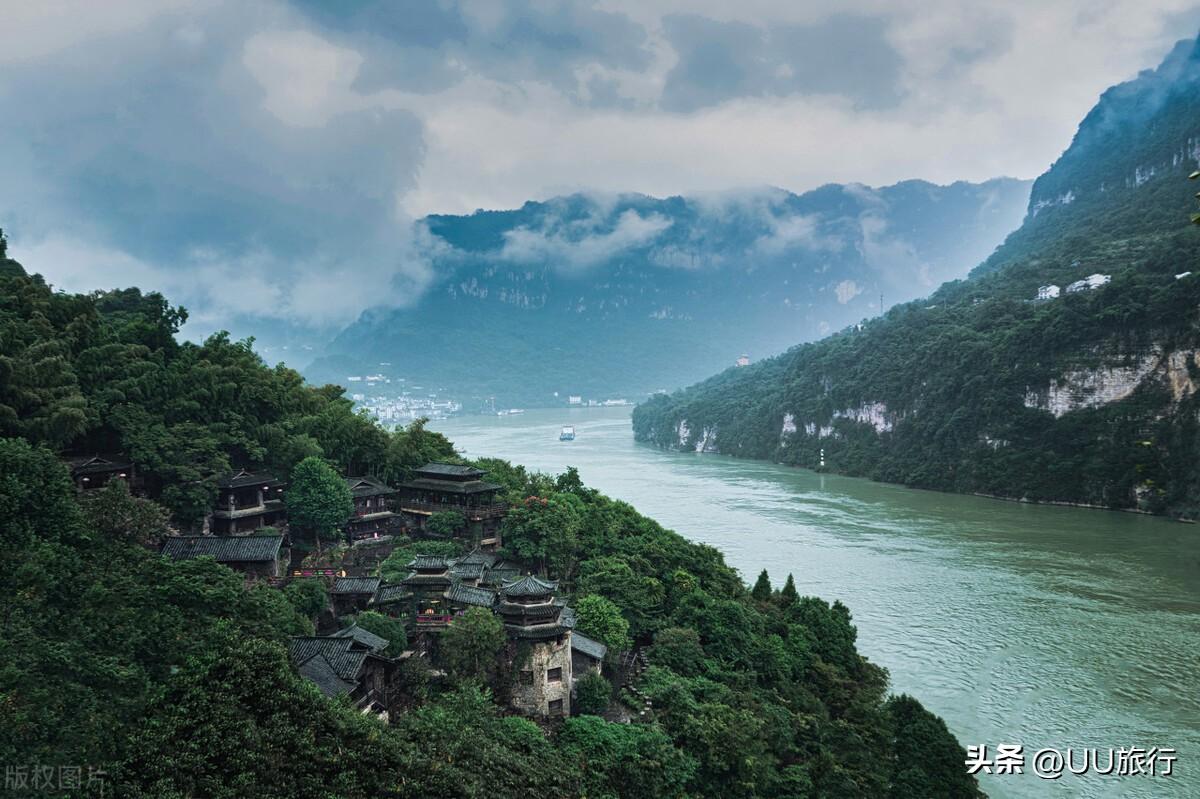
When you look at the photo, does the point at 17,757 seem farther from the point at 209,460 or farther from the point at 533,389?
the point at 533,389

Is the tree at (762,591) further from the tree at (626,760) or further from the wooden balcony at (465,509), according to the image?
the tree at (626,760)

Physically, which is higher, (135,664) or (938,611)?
(135,664)

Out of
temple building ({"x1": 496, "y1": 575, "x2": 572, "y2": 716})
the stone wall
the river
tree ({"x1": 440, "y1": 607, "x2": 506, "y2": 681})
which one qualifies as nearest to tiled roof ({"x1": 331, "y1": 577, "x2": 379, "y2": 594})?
tree ({"x1": 440, "y1": 607, "x2": 506, "y2": 681})

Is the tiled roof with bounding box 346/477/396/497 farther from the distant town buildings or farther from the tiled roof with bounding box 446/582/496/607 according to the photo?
the distant town buildings

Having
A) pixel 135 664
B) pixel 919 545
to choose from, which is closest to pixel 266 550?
pixel 135 664

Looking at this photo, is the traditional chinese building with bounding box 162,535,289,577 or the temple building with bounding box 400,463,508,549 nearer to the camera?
the traditional chinese building with bounding box 162,535,289,577
